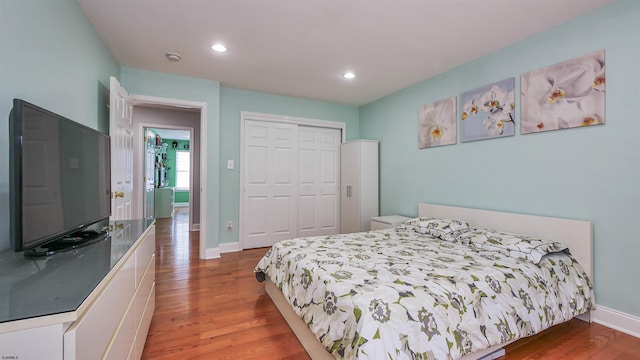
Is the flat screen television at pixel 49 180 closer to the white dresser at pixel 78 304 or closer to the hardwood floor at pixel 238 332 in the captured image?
the white dresser at pixel 78 304

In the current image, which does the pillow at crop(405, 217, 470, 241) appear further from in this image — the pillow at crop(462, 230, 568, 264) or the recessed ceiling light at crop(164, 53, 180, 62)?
the recessed ceiling light at crop(164, 53, 180, 62)

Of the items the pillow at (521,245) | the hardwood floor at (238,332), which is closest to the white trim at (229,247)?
the hardwood floor at (238,332)

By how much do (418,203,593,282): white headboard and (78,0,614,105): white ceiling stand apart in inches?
63.6

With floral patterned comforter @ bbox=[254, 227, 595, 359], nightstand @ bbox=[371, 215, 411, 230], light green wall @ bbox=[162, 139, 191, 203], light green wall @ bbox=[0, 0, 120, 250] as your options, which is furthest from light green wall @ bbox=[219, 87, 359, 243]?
light green wall @ bbox=[162, 139, 191, 203]

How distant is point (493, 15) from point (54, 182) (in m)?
2.99

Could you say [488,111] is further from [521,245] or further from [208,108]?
[208,108]

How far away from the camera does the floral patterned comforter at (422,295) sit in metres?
1.34

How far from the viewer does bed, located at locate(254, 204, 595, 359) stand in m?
1.36

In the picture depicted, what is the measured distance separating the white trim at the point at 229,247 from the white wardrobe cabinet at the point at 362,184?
175 cm

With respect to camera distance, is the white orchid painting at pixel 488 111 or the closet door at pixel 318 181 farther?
the closet door at pixel 318 181

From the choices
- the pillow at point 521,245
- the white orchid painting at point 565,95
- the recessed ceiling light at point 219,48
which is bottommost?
the pillow at point 521,245

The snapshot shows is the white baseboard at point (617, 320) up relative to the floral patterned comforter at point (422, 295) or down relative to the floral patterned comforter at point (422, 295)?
down

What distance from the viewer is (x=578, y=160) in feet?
7.32

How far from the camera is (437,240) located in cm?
270
